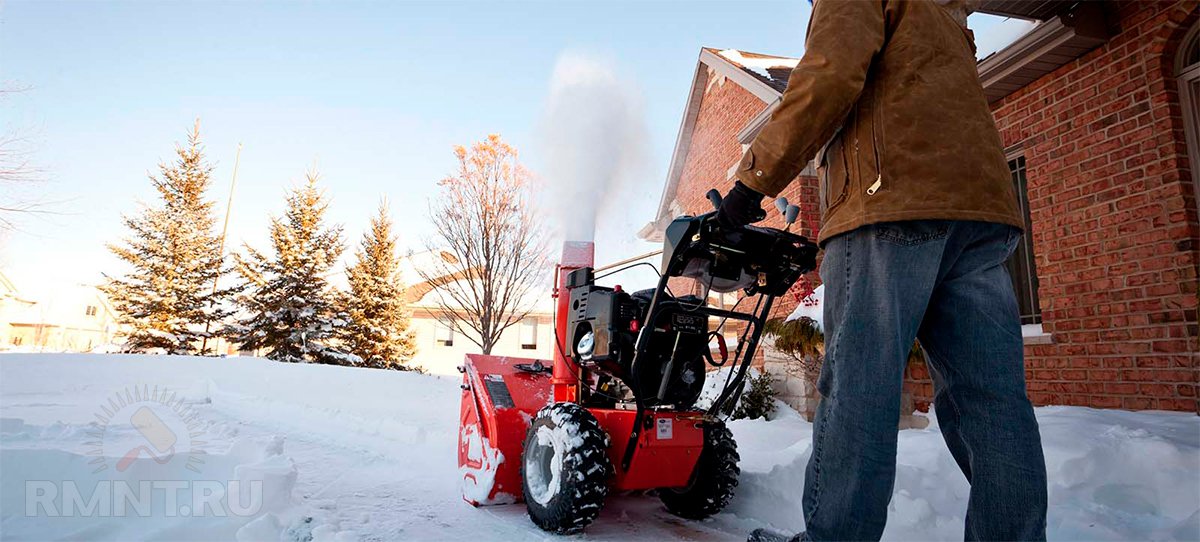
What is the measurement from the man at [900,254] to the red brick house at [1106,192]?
2752 mm

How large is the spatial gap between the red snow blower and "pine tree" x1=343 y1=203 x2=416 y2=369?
15.6 m

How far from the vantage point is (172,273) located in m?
18.2

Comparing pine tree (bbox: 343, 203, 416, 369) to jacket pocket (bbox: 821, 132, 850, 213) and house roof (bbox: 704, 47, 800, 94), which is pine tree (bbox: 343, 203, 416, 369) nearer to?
house roof (bbox: 704, 47, 800, 94)

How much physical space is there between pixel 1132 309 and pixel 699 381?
9.31ft

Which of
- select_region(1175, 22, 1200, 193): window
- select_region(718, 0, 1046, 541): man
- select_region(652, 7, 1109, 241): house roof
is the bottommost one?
select_region(718, 0, 1046, 541): man

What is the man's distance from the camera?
1.50 metres

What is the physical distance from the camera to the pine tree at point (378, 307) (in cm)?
1828

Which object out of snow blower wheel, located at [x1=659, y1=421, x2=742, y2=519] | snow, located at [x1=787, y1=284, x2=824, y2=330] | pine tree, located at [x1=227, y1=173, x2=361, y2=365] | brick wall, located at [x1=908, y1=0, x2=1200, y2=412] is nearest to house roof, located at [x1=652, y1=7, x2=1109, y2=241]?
brick wall, located at [x1=908, y1=0, x2=1200, y2=412]

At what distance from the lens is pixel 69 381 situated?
982cm

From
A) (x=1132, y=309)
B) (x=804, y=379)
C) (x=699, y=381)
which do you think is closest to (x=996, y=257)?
(x=699, y=381)

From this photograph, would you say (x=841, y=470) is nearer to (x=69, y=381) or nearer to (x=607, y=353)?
(x=607, y=353)

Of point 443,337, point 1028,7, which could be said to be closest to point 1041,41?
point 1028,7

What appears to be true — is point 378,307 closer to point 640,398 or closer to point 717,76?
point 717,76

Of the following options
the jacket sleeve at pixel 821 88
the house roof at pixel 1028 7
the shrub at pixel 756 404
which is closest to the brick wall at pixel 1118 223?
the house roof at pixel 1028 7
